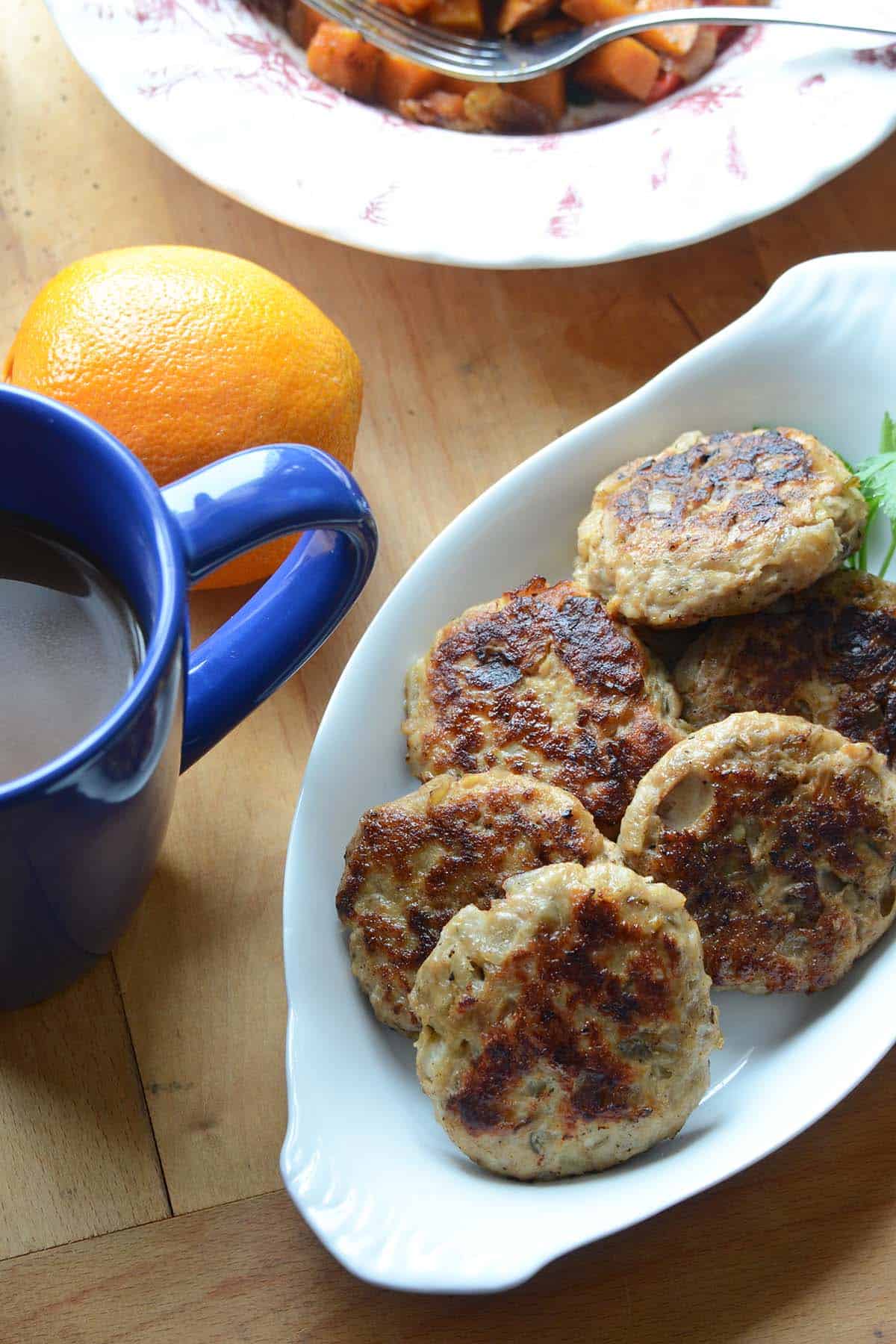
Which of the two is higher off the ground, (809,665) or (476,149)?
(476,149)

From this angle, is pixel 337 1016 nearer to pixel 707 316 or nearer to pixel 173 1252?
pixel 173 1252

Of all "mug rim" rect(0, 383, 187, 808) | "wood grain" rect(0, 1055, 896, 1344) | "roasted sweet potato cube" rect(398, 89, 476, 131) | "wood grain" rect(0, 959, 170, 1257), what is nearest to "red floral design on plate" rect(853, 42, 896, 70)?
"roasted sweet potato cube" rect(398, 89, 476, 131)

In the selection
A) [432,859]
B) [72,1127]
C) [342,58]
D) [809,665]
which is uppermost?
[342,58]

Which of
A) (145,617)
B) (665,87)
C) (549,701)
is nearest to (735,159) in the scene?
(665,87)

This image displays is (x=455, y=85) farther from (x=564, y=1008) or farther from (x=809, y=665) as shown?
(x=564, y=1008)

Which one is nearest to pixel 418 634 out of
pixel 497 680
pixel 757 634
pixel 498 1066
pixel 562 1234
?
pixel 497 680

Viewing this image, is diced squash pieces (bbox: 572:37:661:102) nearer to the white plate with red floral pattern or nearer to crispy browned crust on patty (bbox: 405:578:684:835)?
the white plate with red floral pattern
